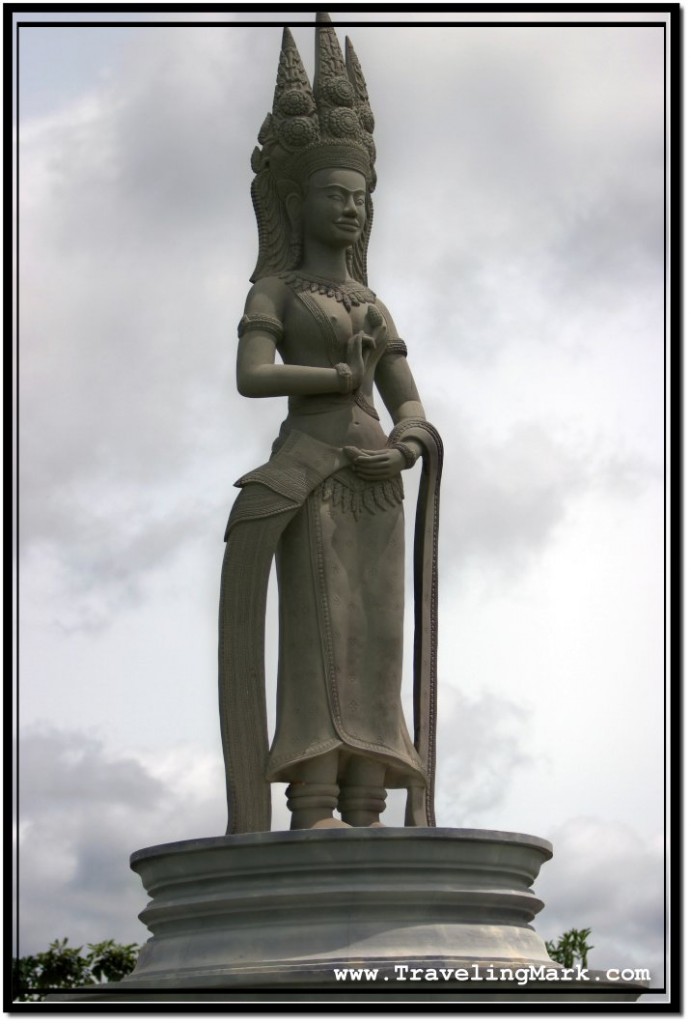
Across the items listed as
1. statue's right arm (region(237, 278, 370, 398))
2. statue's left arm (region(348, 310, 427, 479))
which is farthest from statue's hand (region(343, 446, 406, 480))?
statue's right arm (region(237, 278, 370, 398))

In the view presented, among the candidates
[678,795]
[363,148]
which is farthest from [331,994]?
[363,148]

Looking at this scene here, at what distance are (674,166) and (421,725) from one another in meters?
3.37

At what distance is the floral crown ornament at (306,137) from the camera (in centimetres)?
1105

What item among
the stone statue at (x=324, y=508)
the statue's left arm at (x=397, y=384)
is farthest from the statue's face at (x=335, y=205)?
the statue's left arm at (x=397, y=384)

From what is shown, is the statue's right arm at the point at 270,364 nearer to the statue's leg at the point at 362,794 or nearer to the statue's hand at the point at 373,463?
the statue's hand at the point at 373,463

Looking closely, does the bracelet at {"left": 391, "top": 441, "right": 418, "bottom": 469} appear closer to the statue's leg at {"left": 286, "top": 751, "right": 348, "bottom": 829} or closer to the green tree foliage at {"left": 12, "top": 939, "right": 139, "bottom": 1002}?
the statue's leg at {"left": 286, "top": 751, "right": 348, "bottom": 829}

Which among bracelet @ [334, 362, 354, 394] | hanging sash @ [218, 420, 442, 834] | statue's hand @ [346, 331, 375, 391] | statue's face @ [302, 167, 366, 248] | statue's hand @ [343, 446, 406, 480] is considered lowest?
hanging sash @ [218, 420, 442, 834]

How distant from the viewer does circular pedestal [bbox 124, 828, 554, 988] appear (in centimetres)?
939

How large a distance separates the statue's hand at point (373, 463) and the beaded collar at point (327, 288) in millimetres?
860

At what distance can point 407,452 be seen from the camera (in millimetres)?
10930

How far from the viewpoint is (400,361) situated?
11352mm

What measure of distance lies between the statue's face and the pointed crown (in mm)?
60

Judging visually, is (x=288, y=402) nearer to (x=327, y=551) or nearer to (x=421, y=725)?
(x=327, y=551)

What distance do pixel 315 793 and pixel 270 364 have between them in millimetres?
2357
